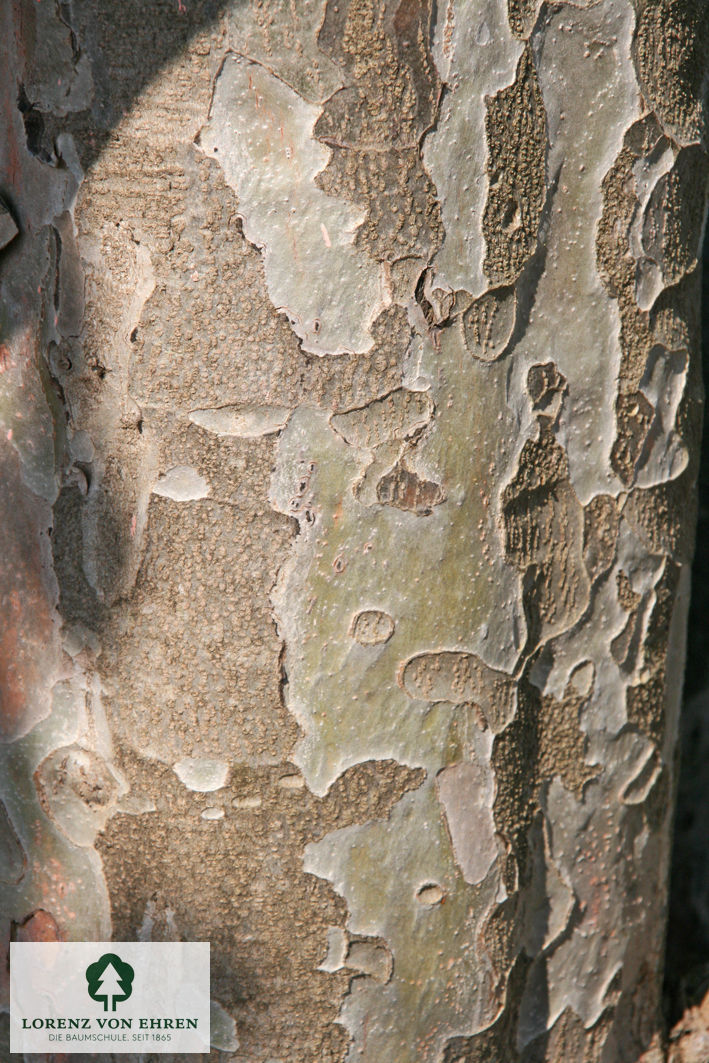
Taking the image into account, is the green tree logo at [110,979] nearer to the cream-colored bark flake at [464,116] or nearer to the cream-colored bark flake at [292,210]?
the cream-colored bark flake at [292,210]

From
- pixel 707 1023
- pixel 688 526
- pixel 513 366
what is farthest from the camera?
pixel 707 1023

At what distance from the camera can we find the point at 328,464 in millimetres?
874

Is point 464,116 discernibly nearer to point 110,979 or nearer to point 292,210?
point 292,210

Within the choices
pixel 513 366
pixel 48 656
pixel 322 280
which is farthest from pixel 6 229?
pixel 513 366

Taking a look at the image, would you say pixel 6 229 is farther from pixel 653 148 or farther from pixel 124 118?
pixel 653 148

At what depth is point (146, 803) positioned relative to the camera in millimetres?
947

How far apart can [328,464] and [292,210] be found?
262mm

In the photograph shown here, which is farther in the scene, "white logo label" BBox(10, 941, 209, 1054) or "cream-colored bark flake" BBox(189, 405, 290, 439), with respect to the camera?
"white logo label" BBox(10, 941, 209, 1054)

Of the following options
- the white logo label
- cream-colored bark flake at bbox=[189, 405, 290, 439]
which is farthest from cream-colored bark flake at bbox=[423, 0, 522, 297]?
the white logo label

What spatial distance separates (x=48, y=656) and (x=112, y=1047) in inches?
19.9

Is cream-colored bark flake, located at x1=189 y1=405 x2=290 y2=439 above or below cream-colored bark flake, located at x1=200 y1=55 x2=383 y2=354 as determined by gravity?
below

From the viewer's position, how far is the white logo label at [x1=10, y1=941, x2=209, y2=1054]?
0.98m

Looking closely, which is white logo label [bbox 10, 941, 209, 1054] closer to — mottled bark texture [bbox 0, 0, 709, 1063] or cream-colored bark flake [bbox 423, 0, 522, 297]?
mottled bark texture [bbox 0, 0, 709, 1063]

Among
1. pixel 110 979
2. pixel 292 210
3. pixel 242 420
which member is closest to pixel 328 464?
pixel 242 420
